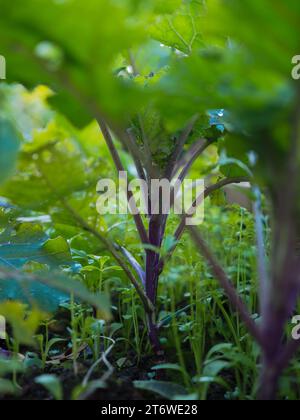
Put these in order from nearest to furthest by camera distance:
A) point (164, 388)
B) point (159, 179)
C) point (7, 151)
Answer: point (7, 151), point (164, 388), point (159, 179)

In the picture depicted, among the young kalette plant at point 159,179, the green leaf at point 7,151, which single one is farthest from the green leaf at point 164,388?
the green leaf at point 7,151

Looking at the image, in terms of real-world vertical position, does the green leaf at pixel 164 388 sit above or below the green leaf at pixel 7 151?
below

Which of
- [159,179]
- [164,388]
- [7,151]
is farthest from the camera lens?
[159,179]

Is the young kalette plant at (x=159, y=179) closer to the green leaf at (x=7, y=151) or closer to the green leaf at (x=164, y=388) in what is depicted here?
the green leaf at (x=164, y=388)

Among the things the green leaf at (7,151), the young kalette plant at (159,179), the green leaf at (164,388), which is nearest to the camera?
the green leaf at (7,151)

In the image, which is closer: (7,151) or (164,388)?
(7,151)

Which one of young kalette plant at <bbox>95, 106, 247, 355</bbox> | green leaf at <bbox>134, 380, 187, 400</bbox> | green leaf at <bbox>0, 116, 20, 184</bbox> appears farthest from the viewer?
young kalette plant at <bbox>95, 106, 247, 355</bbox>

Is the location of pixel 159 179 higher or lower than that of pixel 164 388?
higher

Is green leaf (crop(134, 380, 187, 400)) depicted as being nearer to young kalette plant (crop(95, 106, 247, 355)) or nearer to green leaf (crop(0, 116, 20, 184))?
young kalette plant (crop(95, 106, 247, 355))

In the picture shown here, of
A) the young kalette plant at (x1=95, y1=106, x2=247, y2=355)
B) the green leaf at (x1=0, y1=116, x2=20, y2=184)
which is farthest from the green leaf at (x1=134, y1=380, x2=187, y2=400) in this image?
the green leaf at (x1=0, y1=116, x2=20, y2=184)

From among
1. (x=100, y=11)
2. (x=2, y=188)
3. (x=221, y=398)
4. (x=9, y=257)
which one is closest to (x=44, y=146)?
(x=2, y=188)

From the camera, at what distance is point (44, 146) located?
22.2 inches
